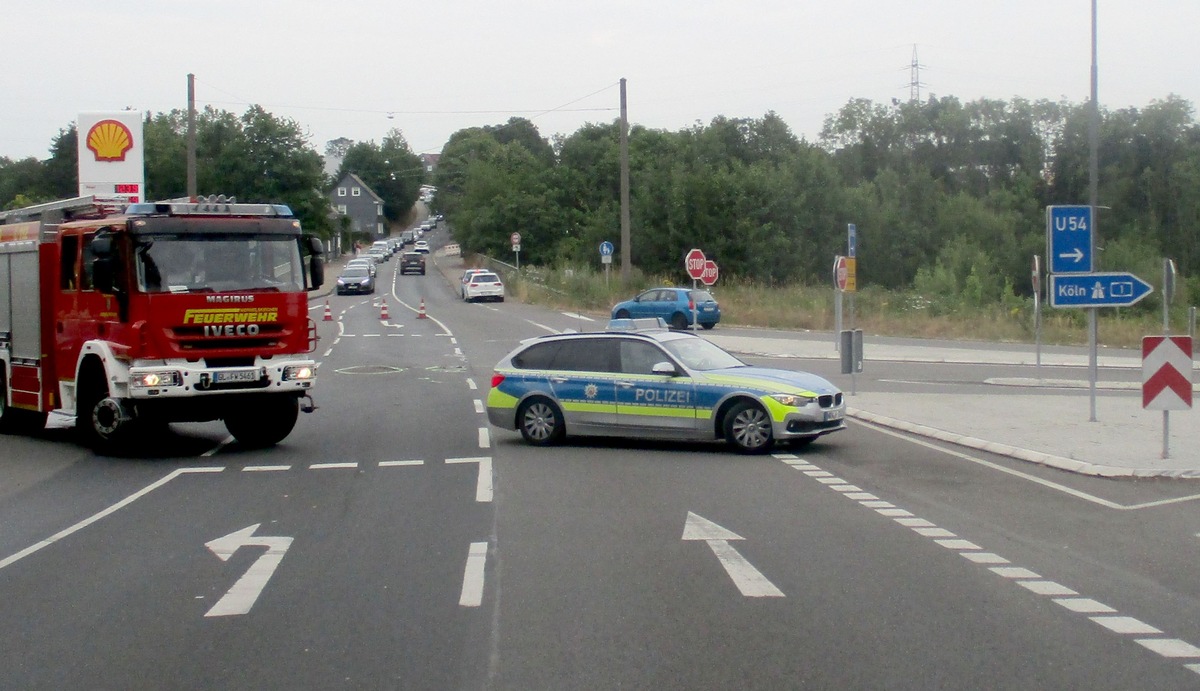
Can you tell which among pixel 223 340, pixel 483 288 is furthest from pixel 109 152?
pixel 483 288

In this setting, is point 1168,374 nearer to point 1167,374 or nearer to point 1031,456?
point 1167,374

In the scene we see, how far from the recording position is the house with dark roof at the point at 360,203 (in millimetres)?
155250

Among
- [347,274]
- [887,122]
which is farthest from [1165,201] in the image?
[347,274]

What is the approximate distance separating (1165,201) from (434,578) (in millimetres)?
82586

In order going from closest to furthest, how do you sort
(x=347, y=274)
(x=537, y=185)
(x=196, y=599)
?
(x=196, y=599) < (x=347, y=274) < (x=537, y=185)

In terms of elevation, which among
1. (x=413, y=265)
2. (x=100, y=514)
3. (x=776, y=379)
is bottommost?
(x=100, y=514)

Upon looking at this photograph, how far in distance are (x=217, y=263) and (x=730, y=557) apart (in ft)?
27.0

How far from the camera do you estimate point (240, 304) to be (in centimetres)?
1429

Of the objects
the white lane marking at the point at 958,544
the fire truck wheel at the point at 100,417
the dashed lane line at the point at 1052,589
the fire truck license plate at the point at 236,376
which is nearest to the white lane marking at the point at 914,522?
the dashed lane line at the point at 1052,589

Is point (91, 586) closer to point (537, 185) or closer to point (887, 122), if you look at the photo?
point (537, 185)

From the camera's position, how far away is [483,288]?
6156 centimetres

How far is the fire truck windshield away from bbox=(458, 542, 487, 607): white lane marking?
6492mm

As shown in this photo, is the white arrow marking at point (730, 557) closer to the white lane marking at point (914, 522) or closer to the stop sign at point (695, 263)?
the white lane marking at point (914, 522)

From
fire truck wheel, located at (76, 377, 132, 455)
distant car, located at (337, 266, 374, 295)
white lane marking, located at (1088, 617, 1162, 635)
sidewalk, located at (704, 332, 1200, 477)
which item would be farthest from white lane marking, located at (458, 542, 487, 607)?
distant car, located at (337, 266, 374, 295)
